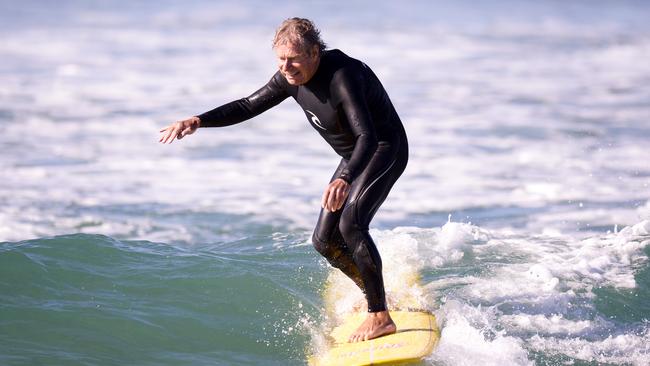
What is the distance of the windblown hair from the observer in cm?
533

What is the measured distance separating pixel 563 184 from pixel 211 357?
7.18 meters

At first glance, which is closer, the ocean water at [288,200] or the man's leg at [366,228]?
the man's leg at [366,228]

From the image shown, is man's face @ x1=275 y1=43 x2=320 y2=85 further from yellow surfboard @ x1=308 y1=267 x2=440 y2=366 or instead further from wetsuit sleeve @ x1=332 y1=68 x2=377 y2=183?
yellow surfboard @ x1=308 y1=267 x2=440 y2=366

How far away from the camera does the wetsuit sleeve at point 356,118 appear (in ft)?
16.9

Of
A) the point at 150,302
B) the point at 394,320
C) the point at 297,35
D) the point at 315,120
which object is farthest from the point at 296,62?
the point at 150,302

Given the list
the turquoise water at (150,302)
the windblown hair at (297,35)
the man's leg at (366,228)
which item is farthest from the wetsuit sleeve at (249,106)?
the turquoise water at (150,302)

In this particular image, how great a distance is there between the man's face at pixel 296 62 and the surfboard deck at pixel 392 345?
5.03 ft

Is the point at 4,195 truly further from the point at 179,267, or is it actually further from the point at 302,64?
the point at 302,64

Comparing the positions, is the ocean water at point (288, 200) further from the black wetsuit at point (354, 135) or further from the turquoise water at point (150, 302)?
the black wetsuit at point (354, 135)

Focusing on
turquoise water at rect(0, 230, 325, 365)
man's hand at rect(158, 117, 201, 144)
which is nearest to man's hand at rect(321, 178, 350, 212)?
man's hand at rect(158, 117, 201, 144)

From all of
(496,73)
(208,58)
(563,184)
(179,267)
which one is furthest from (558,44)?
(179,267)

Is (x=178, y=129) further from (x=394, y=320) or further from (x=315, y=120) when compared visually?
(x=394, y=320)

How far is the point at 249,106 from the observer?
5922 mm

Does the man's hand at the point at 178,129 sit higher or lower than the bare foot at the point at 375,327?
higher
